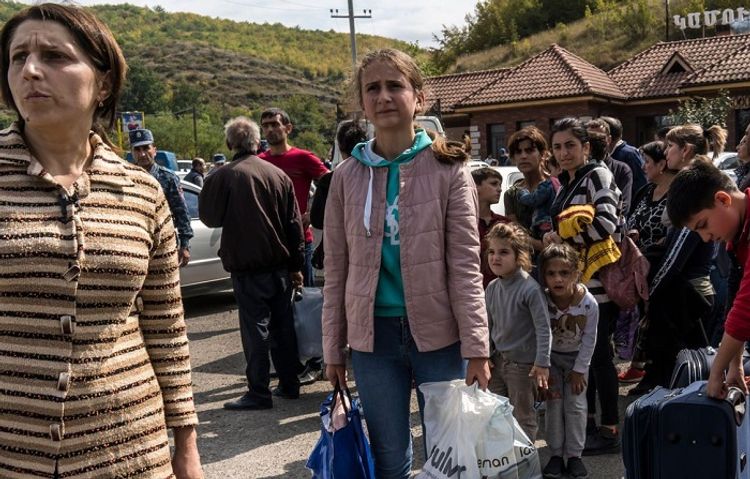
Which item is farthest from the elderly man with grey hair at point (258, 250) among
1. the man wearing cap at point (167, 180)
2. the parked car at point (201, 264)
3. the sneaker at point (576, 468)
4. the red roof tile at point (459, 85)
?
the red roof tile at point (459, 85)

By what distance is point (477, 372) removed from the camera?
2729 millimetres

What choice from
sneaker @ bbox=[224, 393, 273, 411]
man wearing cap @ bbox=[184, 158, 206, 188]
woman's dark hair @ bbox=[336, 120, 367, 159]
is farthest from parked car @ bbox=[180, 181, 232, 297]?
woman's dark hair @ bbox=[336, 120, 367, 159]

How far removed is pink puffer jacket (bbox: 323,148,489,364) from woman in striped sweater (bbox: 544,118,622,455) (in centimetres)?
187

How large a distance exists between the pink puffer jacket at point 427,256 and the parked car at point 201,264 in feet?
22.1

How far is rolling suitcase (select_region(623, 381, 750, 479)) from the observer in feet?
8.82

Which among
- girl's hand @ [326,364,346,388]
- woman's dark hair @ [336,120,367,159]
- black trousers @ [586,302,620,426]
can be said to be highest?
woman's dark hair @ [336,120,367,159]

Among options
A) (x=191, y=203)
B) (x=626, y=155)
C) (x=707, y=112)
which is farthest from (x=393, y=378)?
(x=707, y=112)

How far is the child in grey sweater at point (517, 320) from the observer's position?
404cm

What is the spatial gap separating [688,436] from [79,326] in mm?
2159

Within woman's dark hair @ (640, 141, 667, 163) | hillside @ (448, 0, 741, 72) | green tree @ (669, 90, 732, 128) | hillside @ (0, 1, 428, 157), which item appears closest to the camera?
woman's dark hair @ (640, 141, 667, 163)

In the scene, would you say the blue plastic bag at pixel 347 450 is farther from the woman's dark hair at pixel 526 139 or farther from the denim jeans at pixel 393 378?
the woman's dark hair at pixel 526 139

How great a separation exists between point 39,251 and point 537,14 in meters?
66.8

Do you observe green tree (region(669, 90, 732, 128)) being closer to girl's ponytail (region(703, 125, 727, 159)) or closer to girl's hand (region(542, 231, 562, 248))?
girl's ponytail (region(703, 125, 727, 159))

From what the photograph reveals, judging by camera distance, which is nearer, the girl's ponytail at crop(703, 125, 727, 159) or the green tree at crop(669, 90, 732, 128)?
the girl's ponytail at crop(703, 125, 727, 159)
